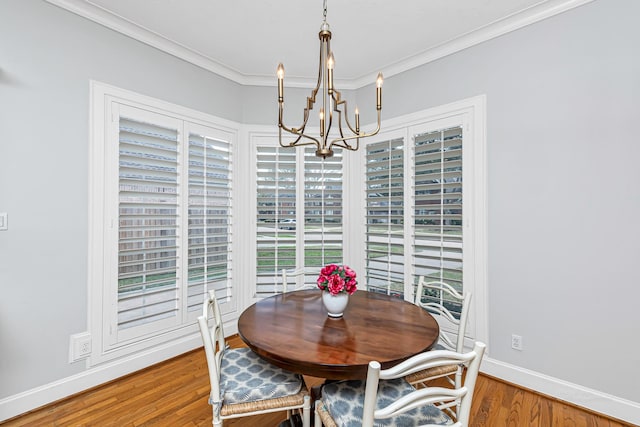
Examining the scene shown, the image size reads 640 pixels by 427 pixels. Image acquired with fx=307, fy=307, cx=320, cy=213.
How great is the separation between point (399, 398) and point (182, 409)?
1595 millimetres

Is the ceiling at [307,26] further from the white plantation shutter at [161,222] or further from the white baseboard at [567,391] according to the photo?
the white baseboard at [567,391]

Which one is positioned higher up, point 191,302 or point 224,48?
point 224,48

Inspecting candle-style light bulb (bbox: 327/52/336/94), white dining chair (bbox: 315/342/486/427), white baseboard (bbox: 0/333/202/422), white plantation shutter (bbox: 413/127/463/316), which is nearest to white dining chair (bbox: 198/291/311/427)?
white dining chair (bbox: 315/342/486/427)

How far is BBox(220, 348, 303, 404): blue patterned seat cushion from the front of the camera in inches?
58.9

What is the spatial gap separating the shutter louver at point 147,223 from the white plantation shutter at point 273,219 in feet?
2.99

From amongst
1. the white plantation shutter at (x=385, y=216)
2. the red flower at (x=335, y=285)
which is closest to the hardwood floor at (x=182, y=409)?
the red flower at (x=335, y=285)

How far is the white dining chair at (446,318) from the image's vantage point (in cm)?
173

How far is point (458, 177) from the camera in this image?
276cm

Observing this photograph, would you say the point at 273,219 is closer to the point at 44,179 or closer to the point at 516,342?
the point at 44,179

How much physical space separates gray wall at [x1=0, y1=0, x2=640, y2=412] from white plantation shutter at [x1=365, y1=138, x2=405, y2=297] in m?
0.87

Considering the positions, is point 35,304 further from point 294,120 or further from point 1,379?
point 294,120

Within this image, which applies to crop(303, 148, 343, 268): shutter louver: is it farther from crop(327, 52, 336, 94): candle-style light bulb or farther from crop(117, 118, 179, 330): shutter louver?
crop(327, 52, 336, 94): candle-style light bulb

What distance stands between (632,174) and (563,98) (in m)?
0.69

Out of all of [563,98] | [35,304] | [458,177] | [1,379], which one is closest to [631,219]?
[563,98]
